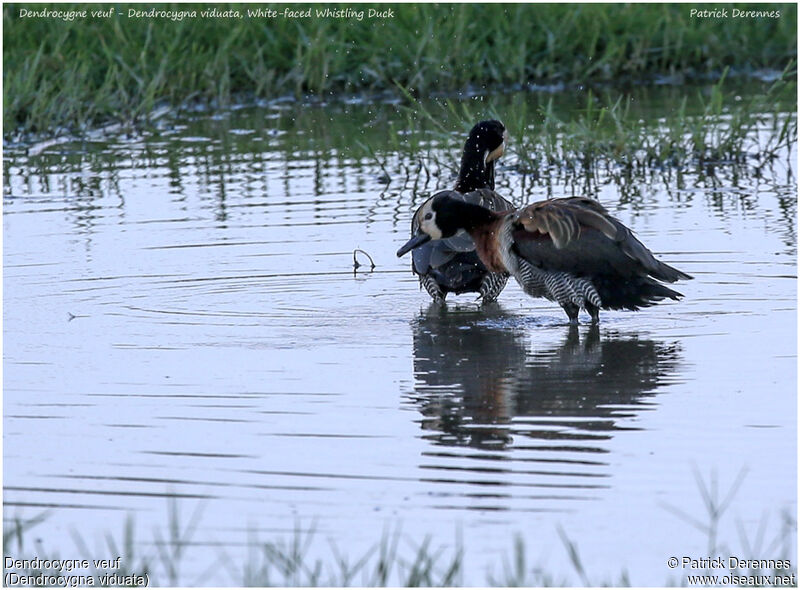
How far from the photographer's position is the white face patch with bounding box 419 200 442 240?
8023mm

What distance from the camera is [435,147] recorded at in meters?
12.7

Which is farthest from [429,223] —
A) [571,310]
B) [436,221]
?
[571,310]

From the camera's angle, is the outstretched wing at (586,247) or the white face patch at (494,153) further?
the white face patch at (494,153)

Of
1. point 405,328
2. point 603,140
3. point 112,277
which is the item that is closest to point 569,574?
point 405,328

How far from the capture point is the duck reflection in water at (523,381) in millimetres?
5562

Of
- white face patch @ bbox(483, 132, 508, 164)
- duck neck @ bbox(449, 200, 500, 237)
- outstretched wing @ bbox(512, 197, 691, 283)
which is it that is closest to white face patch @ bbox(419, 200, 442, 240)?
duck neck @ bbox(449, 200, 500, 237)

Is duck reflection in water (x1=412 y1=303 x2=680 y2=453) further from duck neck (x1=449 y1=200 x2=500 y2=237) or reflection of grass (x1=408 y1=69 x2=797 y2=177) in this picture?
reflection of grass (x1=408 y1=69 x2=797 y2=177)

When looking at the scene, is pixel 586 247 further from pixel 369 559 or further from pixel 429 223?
pixel 369 559

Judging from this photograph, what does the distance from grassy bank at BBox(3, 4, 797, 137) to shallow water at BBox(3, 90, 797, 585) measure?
341cm

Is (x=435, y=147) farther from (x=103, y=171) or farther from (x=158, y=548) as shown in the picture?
(x=158, y=548)

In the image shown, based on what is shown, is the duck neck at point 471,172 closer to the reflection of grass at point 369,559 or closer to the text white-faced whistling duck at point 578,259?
the text white-faced whistling duck at point 578,259

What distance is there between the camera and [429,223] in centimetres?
807

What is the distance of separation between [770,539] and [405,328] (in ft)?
11.3

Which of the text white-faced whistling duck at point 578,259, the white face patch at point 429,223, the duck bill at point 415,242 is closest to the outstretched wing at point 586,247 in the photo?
the text white-faced whistling duck at point 578,259
